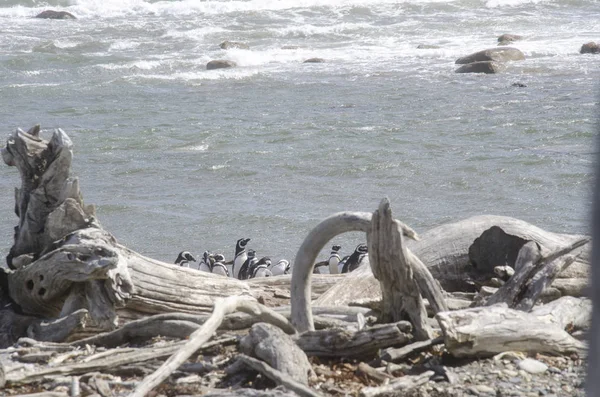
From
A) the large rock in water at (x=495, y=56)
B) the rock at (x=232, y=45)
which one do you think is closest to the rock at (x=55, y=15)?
the rock at (x=232, y=45)

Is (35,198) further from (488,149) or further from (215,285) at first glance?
(488,149)

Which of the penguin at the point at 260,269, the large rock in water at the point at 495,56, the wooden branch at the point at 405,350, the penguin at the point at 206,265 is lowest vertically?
the penguin at the point at 206,265

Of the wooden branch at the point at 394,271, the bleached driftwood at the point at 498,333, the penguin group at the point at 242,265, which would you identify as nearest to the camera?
the bleached driftwood at the point at 498,333

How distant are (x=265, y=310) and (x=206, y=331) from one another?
21.8 inches

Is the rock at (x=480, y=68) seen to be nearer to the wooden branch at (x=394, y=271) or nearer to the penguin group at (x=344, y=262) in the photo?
the penguin group at (x=344, y=262)

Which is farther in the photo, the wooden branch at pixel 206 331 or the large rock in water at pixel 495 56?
the large rock in water at pixel 495 56

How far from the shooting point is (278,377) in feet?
13.7

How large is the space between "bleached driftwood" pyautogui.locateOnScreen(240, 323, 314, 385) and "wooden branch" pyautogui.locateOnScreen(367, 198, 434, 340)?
689mm

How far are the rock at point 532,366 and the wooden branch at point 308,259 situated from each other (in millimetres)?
1074

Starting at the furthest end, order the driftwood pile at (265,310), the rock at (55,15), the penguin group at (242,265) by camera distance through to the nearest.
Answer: the rock at (55,15) → the penguin group at (242,265) → the driftwood pile at (265,310)

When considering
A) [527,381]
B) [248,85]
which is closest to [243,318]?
[527,381]

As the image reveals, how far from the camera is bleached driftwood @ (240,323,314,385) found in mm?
4367

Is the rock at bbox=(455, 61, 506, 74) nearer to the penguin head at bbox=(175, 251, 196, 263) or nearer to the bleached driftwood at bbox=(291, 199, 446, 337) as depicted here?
the penguin head at bbox=(175, 251, 196, 263)

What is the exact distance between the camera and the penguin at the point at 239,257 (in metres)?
11.1
